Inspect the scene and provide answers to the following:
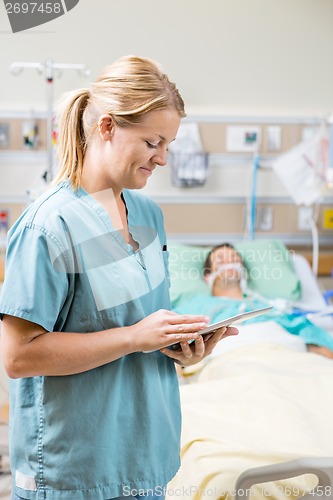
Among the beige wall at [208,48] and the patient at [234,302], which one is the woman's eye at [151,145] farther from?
the beige wall at [208,48]

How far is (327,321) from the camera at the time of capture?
2852mm

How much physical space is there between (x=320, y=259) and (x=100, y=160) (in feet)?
8.09

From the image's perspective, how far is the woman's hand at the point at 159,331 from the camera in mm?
990

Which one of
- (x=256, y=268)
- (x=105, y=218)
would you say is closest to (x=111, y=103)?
(x=105, y=218)

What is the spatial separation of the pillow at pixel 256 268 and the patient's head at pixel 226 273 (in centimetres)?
5

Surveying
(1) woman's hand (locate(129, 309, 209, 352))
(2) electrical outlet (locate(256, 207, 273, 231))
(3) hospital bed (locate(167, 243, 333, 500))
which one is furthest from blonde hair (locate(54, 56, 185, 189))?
(2) electrical outlet (locate(256, 207, 273, 231))

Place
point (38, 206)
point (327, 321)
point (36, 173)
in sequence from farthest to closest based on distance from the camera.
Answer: point (36, 173) → point (327, 321) → point (38, 206)

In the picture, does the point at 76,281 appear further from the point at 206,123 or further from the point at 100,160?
the point at 206,123

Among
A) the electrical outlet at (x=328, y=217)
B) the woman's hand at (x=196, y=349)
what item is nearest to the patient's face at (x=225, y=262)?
the electrical outlet at (x=328, y=217)

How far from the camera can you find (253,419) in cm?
170

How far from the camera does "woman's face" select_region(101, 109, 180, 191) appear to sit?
1.06 meters

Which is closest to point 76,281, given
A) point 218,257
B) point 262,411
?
point 262,411

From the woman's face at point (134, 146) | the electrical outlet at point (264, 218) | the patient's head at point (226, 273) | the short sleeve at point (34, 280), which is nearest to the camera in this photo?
the short sleeve at point (34, 280)

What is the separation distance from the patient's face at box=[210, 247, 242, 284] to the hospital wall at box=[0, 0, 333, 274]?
289mm
